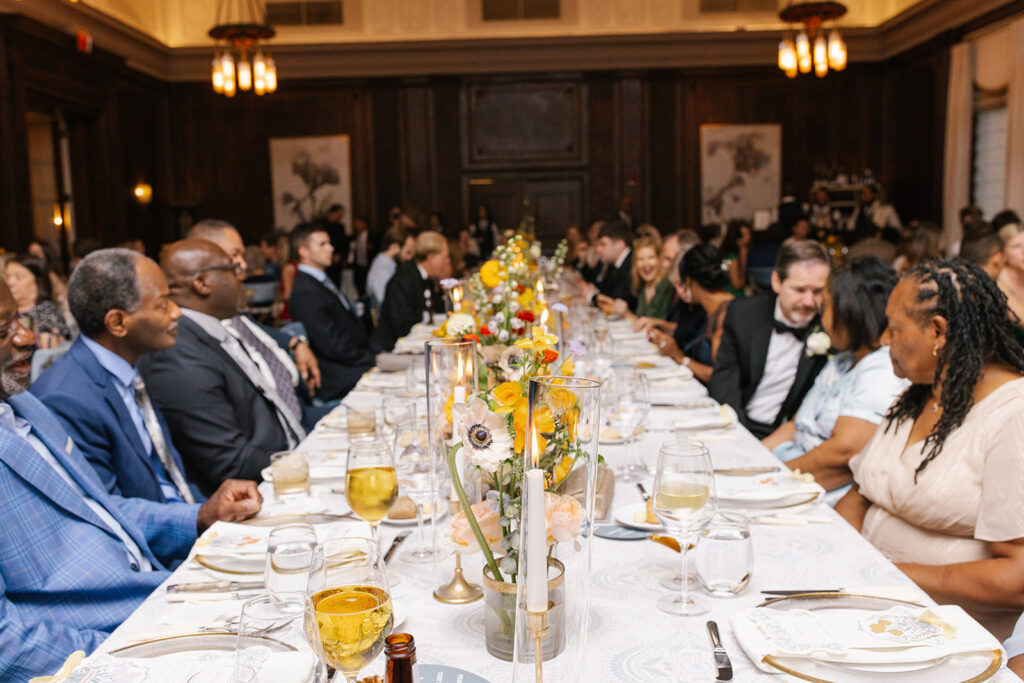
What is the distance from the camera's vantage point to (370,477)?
1.61m

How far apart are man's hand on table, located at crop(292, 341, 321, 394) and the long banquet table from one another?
279 centimetres

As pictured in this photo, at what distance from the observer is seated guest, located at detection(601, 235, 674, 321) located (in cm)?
618

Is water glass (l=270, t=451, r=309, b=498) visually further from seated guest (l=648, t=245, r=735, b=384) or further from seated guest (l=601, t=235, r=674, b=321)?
seated guest (l=601, t=235, r=674, b=321)

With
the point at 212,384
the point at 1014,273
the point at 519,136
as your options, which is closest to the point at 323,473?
the point at 212,384

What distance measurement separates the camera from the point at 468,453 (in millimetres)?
1189

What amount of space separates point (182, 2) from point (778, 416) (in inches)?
502

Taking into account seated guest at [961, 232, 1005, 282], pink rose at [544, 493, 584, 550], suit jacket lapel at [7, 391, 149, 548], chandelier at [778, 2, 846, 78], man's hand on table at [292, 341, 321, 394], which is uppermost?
chandelier at [778, 2, 846, 78]

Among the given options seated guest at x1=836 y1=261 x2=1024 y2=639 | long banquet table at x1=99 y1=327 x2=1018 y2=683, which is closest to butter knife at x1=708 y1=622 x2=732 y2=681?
long banquet table at x1=99 y1=327 x2=1018 y2=683

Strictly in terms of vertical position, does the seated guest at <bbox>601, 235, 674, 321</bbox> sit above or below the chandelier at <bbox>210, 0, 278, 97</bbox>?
below

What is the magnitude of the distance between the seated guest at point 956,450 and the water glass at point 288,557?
51.6 inches

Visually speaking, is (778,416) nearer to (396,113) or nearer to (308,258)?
(308,258)

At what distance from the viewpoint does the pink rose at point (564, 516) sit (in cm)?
108

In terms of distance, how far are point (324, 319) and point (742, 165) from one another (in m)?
9.99

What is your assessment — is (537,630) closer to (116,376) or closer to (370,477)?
(370,477)
